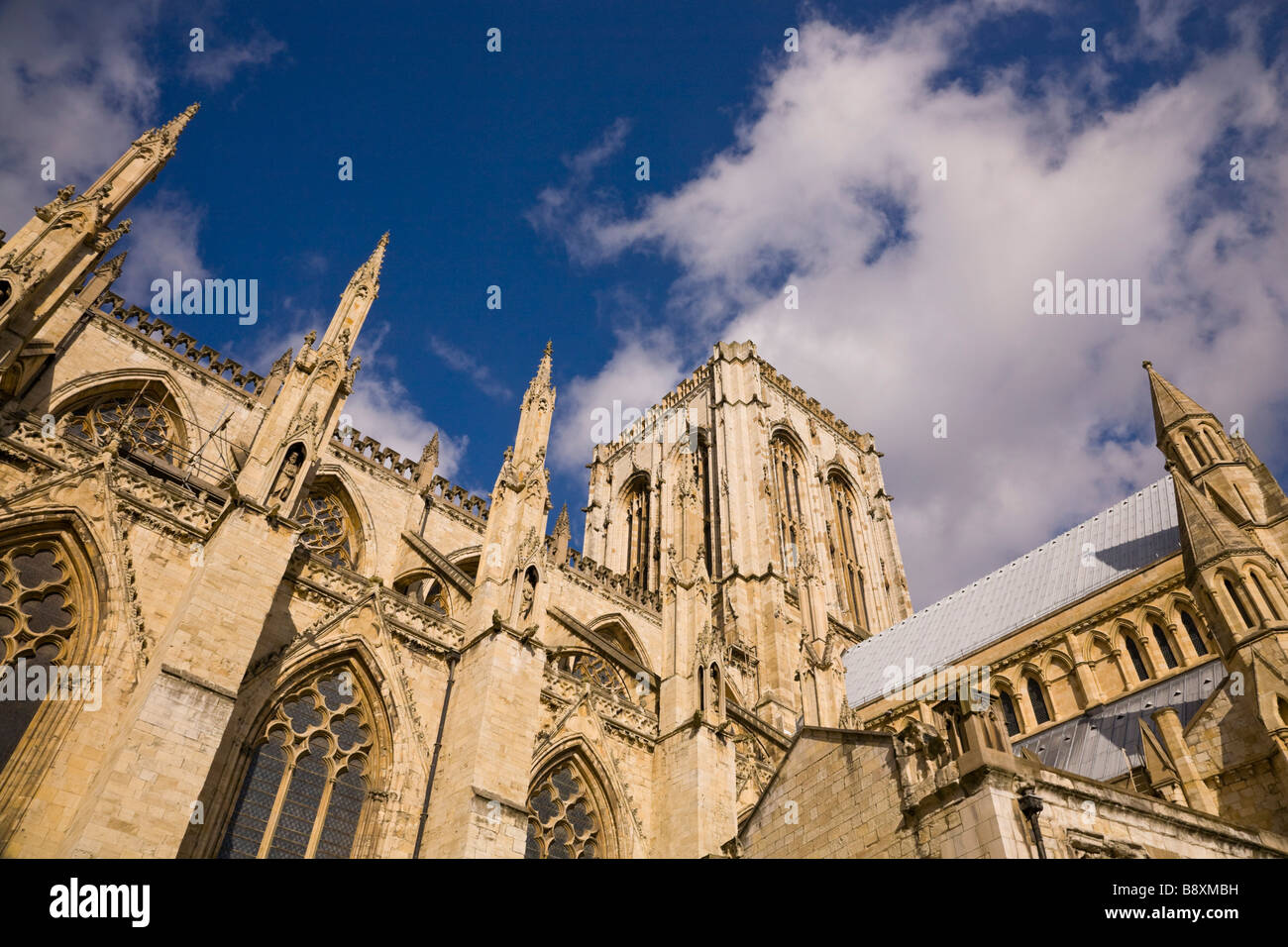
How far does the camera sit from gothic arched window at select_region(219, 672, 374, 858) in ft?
34.4

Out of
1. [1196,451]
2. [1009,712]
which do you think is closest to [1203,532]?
[1196,451]

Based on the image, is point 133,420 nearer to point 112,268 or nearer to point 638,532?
point 112,268

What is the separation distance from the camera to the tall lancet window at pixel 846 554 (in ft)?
127

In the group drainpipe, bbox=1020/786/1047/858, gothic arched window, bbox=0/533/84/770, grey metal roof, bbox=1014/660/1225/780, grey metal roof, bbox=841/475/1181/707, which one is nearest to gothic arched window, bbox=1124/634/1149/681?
grey metal roof, bbox=1014/660/1225/780

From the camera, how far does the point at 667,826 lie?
46.4 ft

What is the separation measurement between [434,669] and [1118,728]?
1618 centimetres

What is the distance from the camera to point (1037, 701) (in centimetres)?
2359

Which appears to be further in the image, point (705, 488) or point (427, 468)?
point (705, 488)

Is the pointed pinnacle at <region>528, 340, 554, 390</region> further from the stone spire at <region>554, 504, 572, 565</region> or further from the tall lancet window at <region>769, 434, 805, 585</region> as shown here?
the tall lancet window at <region>769, 434, 805, 585</region>
